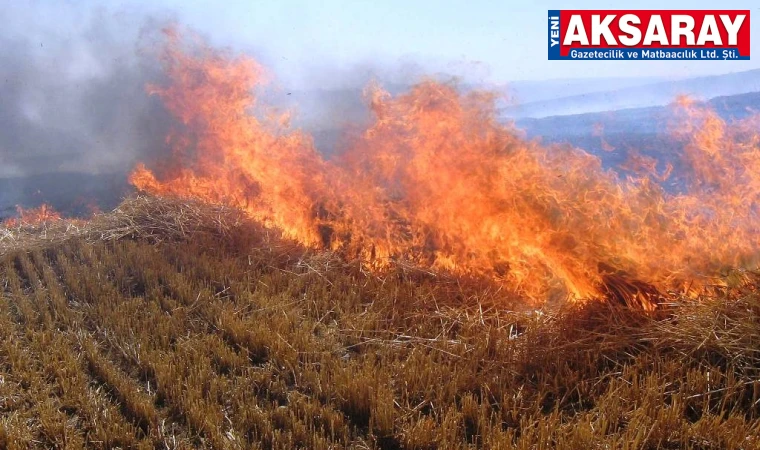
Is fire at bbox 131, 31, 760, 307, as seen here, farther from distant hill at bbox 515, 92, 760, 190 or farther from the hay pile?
distant hill at bbox 515, 92, 760, 190

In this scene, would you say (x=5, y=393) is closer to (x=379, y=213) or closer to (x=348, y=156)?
(x=379, y=213)

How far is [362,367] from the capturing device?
11.6 ft

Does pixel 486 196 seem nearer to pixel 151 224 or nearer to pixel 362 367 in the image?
pixel 362 367

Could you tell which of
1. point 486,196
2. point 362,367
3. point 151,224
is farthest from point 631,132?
point 362,367

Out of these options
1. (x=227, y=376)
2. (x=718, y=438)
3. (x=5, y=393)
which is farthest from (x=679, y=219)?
(x=5, y=393)

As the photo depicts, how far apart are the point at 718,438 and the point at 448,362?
5.17 ft

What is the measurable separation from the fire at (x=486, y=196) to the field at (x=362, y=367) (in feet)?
2.07

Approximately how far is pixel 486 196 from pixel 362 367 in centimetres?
296

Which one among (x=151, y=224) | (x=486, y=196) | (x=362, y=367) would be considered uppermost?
(x=486, y=196)

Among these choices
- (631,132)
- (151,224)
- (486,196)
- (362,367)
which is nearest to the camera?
(362,367)

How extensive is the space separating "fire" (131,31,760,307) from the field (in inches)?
24.8

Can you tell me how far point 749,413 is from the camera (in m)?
2.82

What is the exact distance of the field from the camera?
2.75 meters

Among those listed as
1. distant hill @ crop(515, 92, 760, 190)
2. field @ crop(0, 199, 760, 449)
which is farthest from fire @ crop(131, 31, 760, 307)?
distant hill @ crop(515, 92, 760, 190)
